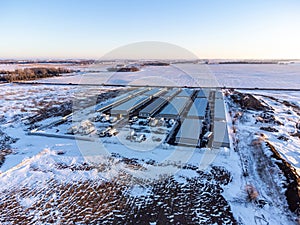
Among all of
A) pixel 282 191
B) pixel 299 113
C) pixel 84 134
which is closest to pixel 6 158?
pixel 84 134

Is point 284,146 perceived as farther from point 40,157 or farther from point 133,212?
point 40,157

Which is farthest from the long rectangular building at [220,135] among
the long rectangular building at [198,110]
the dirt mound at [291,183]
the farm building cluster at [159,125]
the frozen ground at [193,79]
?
the frozen ground at [193,79]

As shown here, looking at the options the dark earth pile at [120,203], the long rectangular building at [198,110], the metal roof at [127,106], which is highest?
the metal roof at [127,106]

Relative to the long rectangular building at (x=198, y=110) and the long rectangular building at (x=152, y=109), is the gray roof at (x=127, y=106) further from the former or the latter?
the long rectangular building at (x=198, y=110)

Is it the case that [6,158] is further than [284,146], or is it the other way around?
[284,146]

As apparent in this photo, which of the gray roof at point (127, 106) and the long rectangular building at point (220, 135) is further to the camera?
the gray roof at point (127, 106)

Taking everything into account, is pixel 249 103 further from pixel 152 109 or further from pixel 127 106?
pixel 127 106

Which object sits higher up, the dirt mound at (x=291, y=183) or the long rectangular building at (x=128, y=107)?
the long rectangular building at (x=128, y=107)

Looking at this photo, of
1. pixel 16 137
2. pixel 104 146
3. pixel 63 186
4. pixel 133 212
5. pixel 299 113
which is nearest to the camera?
pixel 133 212
